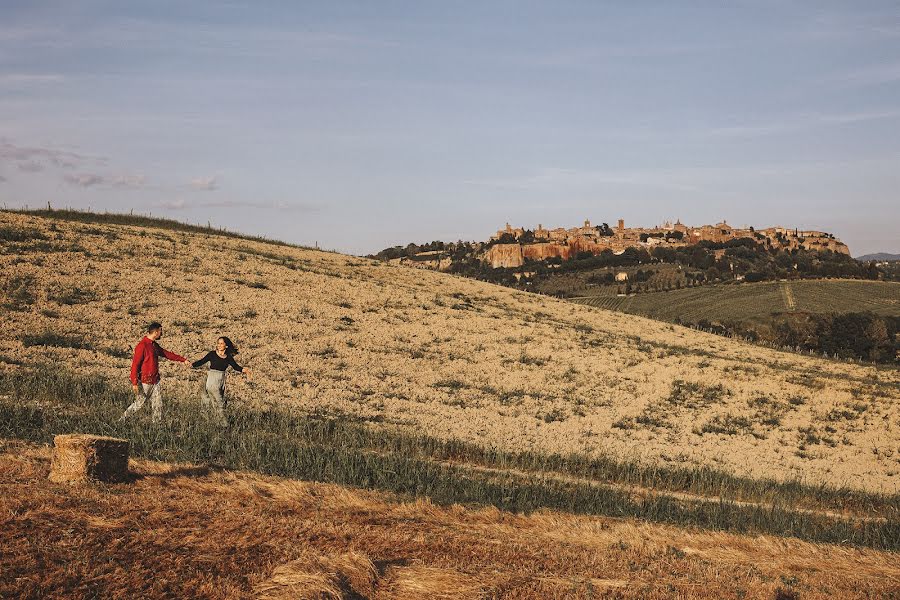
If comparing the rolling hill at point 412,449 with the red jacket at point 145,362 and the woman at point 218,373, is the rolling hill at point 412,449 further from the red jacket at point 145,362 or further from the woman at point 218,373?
the red jacket at point 145,362

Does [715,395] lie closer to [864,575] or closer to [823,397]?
[823,397]

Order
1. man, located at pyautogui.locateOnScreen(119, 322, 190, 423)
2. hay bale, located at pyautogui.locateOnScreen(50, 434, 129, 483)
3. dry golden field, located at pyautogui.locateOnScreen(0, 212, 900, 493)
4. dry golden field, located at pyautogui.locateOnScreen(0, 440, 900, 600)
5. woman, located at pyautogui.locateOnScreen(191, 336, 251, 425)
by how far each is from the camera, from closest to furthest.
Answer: dry golden field, located at pyautogui.locateOnScreen(0, 440, 900, 600), hay bale, located at pyautogui.locateOnScreen(50, 434, 129, 483), man, located at pyautogui.locateOnScreen(119, 322, 190, 423), woman, located at pyautogui.locateOnScreen(191, 336, 251, 425), dry golden field, located at pyautogui.locateOnScreen(0, 212, 900, 493)

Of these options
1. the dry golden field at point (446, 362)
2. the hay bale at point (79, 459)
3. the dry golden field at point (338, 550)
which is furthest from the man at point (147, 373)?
the dry golden field at point (446, 362)

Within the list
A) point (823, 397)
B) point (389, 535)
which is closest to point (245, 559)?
point (389, 535)

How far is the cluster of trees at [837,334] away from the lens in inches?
2323

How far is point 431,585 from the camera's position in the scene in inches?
293

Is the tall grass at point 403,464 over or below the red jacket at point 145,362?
below

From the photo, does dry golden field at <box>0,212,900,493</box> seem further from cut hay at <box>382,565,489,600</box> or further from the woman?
cut hay at <box>382,565,489,600</box>

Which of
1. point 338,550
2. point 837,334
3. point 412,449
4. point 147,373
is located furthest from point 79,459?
point 837,334

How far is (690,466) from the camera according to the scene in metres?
18.5

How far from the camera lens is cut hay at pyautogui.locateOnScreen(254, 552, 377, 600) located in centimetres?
663

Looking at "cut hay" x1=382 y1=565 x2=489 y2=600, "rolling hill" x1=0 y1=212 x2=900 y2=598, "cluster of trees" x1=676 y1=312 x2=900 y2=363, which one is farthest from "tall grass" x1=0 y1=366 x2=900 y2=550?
"cluster of trees" x1=676 y1=312 x2=900 y2=363

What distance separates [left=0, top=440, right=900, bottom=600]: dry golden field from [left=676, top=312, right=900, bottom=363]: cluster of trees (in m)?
52.8

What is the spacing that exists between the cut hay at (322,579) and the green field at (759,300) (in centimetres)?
7312
